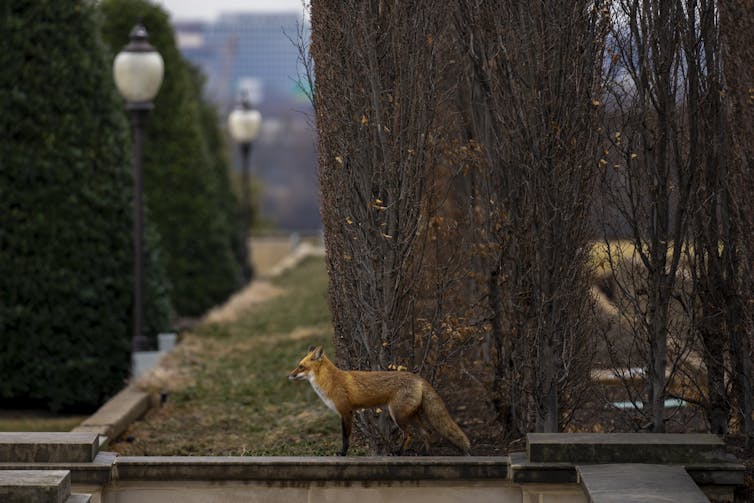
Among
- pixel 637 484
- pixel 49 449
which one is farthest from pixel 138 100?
pixel 637 484

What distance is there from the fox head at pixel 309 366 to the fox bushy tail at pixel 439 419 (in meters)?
0.66

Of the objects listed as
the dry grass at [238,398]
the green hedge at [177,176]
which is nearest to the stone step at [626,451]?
the dry grass at [238,398]

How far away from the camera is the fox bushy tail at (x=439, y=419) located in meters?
7.40

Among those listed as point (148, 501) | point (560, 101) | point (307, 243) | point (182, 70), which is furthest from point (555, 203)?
point (307, 243)

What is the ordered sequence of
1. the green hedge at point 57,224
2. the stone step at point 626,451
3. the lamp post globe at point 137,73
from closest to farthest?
the stone step at point 626,451, the green hedge at point 57,224, the lamp post globe at point 137,73

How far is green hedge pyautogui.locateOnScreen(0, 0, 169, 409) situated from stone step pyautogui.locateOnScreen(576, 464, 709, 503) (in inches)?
270

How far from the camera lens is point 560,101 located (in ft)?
24.8

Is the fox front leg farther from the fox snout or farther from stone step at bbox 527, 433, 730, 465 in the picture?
stone step at bbox 527, 433, 730, 465

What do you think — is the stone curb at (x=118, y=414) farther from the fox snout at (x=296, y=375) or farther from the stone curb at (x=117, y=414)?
the fox snout at (x=296, y=375)

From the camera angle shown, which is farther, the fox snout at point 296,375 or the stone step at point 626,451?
the fox snout at point 296,375

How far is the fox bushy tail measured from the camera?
7.40m

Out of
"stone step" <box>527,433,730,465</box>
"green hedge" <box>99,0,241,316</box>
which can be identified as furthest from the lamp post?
"green hedge" <box>99,0,241,316</box>

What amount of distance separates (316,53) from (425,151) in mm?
975

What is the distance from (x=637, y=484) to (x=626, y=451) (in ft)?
1.62
